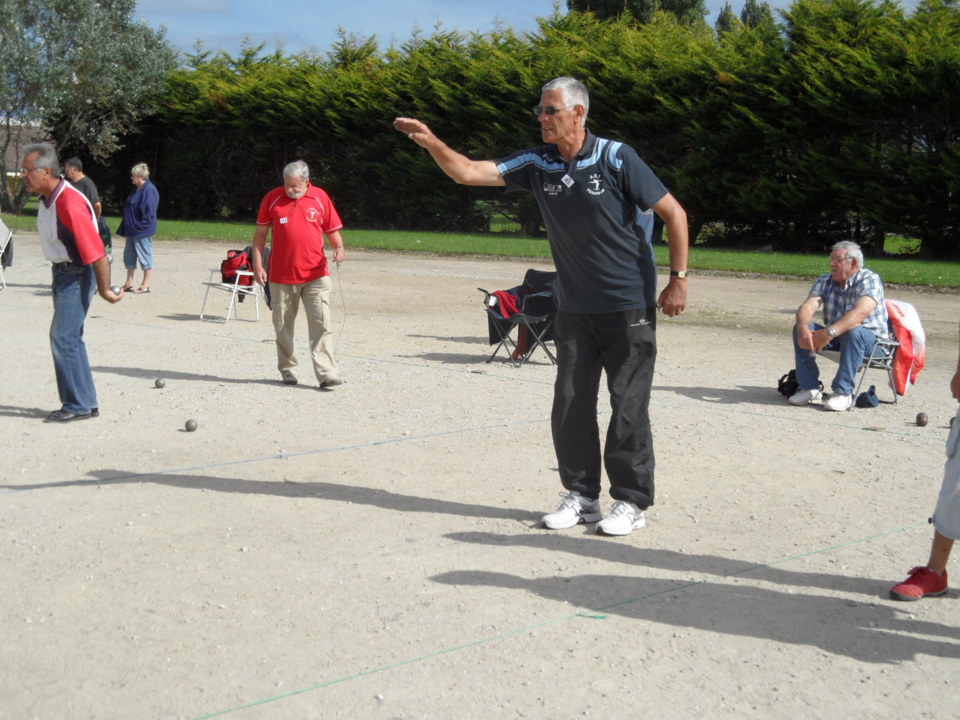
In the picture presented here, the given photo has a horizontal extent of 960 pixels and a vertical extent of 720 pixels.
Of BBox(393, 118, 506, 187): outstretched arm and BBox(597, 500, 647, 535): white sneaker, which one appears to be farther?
BBox(597, 500, 647, 535): white sneaker

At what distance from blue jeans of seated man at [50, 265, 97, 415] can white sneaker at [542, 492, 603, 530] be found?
4035mm

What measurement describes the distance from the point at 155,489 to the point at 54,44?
37735 mm

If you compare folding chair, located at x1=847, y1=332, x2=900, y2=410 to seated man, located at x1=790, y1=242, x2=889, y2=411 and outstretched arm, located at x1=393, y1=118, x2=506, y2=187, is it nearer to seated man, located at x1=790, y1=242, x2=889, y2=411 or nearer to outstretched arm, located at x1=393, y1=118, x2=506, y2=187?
seated man, located at x1=790, y1=242, x2=889, y2=411

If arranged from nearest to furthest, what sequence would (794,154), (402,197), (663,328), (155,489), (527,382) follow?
(155,489), (527,382), (663,328), (794,154), (402,197)

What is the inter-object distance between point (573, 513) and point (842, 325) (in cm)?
423

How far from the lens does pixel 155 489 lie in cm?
654

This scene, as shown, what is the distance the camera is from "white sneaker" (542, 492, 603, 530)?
5840 mm

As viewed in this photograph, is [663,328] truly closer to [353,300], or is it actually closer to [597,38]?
[353,300]

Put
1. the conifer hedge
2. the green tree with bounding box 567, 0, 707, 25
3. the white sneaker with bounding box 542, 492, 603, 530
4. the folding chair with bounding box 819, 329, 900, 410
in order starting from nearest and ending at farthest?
1. the white sneaker with bounding box 542, 492, 603, 530
2. the folding chair with bounding box 819, 329, 900, 410
3. the conifer hedge
4. the green tree with bounding box 567, 0, 707, 25

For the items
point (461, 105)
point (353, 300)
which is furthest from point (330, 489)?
point (461, 105)

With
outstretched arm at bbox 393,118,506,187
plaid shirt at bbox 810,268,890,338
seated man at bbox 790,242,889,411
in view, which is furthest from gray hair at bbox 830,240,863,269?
outstretched arm at bbox 393,118,506,187

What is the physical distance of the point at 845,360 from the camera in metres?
9.35

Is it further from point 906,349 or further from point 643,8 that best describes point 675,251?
point 643,8

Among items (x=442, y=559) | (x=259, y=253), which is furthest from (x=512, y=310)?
(x=442, y=559)
